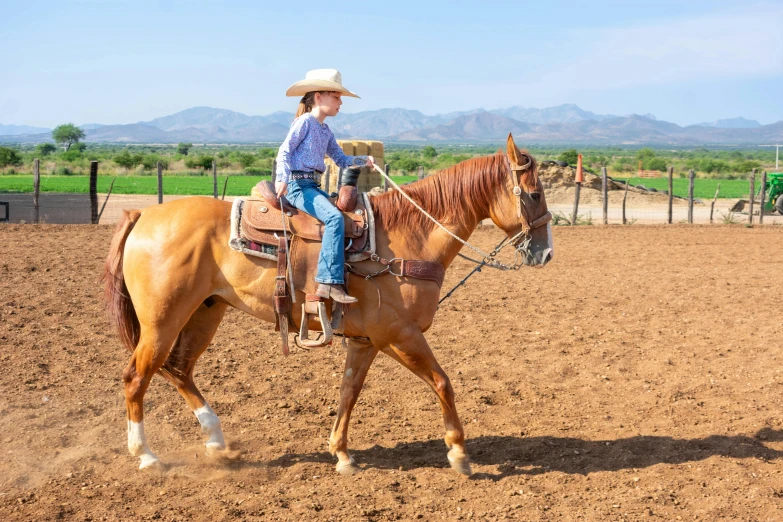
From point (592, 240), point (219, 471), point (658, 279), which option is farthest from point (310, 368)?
point (592, 240)

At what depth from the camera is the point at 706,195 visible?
125ft

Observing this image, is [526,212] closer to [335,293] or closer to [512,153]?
[512,153]

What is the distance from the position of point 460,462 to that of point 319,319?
134 cm

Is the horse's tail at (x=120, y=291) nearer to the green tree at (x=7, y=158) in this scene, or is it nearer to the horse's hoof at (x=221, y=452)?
the horse's hoof at (x=221, y=452)

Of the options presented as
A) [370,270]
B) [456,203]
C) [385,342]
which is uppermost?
[456,203]

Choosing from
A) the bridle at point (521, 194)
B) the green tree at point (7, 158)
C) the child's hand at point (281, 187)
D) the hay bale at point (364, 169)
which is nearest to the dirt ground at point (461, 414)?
the bridle at point (521, 194)

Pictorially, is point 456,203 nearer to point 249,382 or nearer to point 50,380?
point 249,382

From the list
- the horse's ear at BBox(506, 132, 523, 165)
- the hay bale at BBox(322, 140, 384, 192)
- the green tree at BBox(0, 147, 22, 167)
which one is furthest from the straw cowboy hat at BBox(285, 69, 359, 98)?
the green tree at BBox(0, 147, 22, 167)

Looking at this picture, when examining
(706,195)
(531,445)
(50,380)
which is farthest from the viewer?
(706,195)

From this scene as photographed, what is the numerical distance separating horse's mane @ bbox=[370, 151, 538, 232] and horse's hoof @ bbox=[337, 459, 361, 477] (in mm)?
1630

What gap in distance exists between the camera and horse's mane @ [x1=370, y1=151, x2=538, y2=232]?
16.4 feet

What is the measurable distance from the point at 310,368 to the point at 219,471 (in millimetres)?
2235

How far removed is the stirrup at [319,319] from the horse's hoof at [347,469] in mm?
840

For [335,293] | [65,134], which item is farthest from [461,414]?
[65,134]
